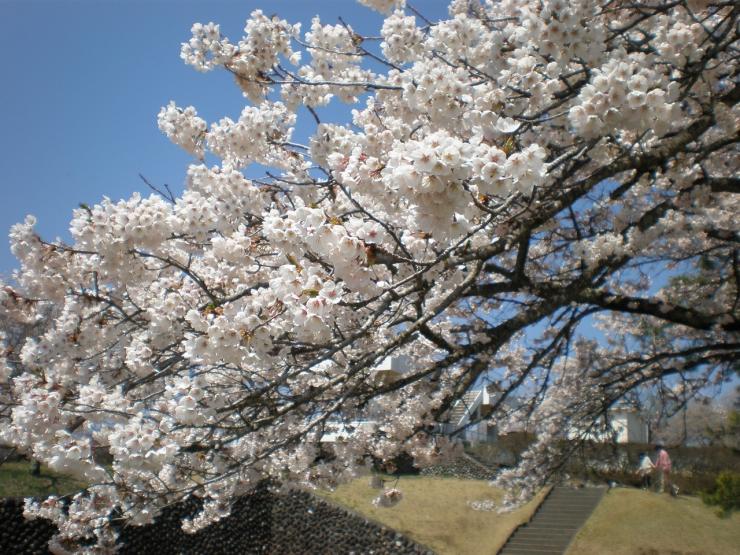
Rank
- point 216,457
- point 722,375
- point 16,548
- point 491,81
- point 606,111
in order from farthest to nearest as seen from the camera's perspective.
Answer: point 16,548
point 722,375
point 216,457
point 491,81
point 606,111

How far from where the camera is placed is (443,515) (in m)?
14.1

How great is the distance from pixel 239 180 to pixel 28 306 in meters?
2.03

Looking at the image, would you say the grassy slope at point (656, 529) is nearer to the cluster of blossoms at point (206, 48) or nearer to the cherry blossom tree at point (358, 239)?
the cherry blossom tree at point (358, 239)

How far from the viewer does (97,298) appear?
4008mm

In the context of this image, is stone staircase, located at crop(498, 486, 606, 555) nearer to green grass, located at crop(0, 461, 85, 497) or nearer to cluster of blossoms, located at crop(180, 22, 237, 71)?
green grass, located at crop(0, 461, 85, 497)

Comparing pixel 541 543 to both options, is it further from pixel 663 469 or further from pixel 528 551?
pixel 663 469

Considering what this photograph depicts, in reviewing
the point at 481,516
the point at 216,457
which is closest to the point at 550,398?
the point at 481,516

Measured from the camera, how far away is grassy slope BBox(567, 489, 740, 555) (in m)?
11.2

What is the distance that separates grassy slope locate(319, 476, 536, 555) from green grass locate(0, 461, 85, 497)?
20.9 ft

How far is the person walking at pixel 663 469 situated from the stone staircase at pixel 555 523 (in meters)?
1.51

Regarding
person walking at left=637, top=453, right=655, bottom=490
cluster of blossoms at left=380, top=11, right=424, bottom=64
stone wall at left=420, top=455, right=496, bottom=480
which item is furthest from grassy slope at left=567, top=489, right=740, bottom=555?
cluster of blossoms at left=380, top=11, right=424, bottom=64

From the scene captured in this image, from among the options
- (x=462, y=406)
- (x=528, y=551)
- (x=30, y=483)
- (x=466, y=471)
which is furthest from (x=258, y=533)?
(x=462, y=406)

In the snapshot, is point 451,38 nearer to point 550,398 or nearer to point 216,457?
point 216,457

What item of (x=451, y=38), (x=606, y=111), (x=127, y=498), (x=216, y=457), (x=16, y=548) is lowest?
(x=16, y=548)
